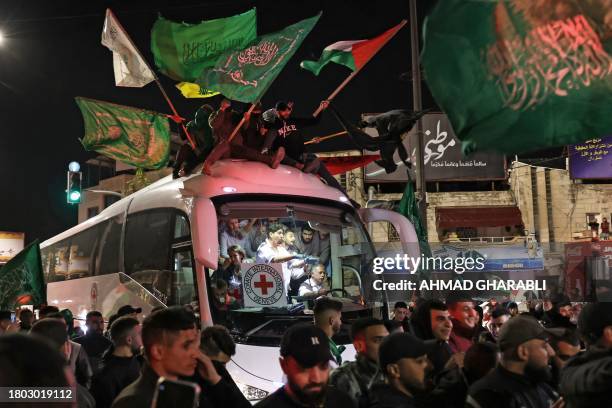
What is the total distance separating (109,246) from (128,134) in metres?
2.07

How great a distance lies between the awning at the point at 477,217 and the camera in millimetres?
33844

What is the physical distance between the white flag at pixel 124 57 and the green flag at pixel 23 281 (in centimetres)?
383

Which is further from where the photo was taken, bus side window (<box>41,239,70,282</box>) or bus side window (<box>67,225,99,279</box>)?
bus side window (<box>41,239,70,282</box>)

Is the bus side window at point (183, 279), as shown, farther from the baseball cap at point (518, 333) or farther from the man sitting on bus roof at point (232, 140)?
the baseball cap at point (518, 333)

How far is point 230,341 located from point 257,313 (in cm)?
431

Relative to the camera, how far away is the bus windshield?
29.7 ft

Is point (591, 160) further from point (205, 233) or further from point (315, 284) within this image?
point (205, 233)

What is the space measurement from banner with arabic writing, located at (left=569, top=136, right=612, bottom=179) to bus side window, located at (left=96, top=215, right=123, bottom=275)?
24.4m

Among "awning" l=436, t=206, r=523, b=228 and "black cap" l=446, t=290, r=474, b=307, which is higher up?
"awning" l=436, t=206, r=523, b=228

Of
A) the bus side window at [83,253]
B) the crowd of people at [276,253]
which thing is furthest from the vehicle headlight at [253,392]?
the bus side window at [83,253]

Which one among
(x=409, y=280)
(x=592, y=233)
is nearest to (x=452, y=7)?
(x=409, y=280)

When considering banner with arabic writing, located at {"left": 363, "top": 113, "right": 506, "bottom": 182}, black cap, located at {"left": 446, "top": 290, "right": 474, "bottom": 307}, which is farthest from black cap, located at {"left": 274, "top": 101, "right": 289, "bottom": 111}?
banner with arabic writing, located at {"left": 363, "top": 113, "right": 506, "bottom": 182}

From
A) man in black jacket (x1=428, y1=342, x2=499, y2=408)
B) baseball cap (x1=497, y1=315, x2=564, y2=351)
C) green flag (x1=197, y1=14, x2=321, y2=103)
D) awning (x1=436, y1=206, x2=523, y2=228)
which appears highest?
green flag (x1=197, y1=14, x2=321, y2=103)

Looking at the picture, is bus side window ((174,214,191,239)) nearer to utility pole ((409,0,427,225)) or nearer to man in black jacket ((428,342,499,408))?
man in black jacket ((428,342,499,408))
